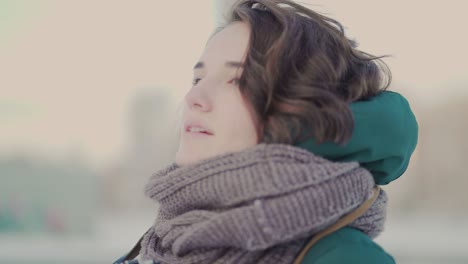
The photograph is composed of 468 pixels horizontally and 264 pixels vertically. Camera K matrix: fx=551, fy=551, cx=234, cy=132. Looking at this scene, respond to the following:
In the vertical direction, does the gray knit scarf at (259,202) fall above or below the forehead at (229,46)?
below

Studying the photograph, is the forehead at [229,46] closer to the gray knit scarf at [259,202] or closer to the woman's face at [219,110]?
the woman's face at [219,110]

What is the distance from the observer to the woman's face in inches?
32.6

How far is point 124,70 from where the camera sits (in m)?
1.82

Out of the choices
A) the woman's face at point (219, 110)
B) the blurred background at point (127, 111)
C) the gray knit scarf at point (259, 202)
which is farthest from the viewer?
the blurred background at point (127, 111)

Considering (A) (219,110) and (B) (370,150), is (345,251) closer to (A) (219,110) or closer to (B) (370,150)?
(B) (370,150)

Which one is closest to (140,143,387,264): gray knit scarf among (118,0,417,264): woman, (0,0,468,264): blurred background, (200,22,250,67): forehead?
(118,0,417,264): woman

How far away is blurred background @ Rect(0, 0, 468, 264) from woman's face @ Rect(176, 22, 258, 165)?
2.70 feet

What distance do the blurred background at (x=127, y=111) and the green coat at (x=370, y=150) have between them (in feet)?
2.94

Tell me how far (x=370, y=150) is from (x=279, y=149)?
15 centimetres

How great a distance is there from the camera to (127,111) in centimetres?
185

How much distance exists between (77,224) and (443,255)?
1284 mm

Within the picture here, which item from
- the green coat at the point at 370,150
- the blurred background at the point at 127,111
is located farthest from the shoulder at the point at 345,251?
the blurred background at the point at 127,111

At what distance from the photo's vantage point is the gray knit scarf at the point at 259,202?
2.38 feet

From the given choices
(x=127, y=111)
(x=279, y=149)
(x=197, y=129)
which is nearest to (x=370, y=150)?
(x=279, y=149)
